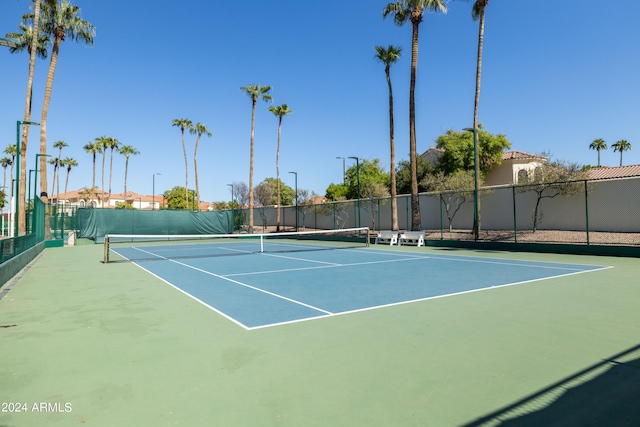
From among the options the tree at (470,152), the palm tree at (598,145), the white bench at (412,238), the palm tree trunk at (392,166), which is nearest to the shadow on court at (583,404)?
the white bench at (412,238)

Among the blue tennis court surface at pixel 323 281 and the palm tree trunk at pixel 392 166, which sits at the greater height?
the palm tree trunk at pixel 392 166

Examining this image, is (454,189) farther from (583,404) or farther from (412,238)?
(583,404)

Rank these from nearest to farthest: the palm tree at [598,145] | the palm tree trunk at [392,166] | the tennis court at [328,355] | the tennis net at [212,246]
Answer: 1. the tennis court at [328,355]
2. the tennis net at [212,246]
3. the palm tree trunk at [392,166]
4. the palm tree at [598,145]

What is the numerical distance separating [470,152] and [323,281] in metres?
34.7

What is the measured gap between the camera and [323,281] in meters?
9.92

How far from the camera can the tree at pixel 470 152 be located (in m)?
40.8

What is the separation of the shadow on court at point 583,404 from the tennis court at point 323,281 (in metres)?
3.38

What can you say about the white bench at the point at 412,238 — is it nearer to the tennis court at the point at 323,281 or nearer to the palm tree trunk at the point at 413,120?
the palm tree trunk at the point at 413,120

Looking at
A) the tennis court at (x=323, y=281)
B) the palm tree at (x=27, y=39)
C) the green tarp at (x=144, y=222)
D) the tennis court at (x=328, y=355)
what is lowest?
the tennis court at (x=328, y=355)

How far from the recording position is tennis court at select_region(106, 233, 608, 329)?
6996 mm

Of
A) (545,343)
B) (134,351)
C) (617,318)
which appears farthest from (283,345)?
(617,318)

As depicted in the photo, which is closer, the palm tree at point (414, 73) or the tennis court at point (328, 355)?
the tennis court at point (328, 355)

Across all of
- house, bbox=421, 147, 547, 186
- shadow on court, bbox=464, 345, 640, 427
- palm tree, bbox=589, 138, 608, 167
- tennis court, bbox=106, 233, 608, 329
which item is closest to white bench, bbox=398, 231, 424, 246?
tennis court, bbox=106, 233, 608, 329

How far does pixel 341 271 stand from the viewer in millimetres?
11836
